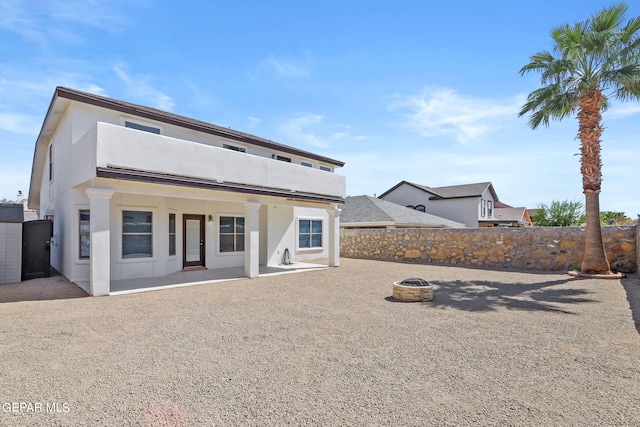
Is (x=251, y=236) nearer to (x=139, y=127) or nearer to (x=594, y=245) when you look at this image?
(x=139, y=127)

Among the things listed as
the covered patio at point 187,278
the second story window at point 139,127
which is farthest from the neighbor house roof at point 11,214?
the second story window at point 139,127

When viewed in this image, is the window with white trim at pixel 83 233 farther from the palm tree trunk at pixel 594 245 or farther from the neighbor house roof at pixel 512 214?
the neighbor house roof at pixel 512 214

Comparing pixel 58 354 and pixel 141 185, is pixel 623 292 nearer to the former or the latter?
pixel 58 354

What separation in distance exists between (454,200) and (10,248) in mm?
35754

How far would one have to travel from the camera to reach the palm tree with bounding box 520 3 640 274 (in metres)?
12.0

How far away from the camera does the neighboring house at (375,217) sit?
23734 mm

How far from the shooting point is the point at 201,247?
1404cm

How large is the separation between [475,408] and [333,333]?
290 centimetres

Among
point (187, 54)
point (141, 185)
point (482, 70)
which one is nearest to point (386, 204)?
point (482, 70)

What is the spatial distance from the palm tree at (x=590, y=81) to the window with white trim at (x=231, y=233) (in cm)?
1382

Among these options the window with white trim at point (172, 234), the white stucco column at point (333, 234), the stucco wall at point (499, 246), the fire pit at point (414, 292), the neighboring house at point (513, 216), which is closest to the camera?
the fire pit at point (414, 292)

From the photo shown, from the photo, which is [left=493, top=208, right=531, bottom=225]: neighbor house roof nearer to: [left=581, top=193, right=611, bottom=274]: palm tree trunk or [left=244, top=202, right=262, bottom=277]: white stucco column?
[left=581, top=193, right=611, bottom=274]: palm tree trunk

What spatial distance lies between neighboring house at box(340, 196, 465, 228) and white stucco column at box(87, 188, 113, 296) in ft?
57.8

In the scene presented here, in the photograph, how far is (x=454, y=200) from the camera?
36.1 meters
